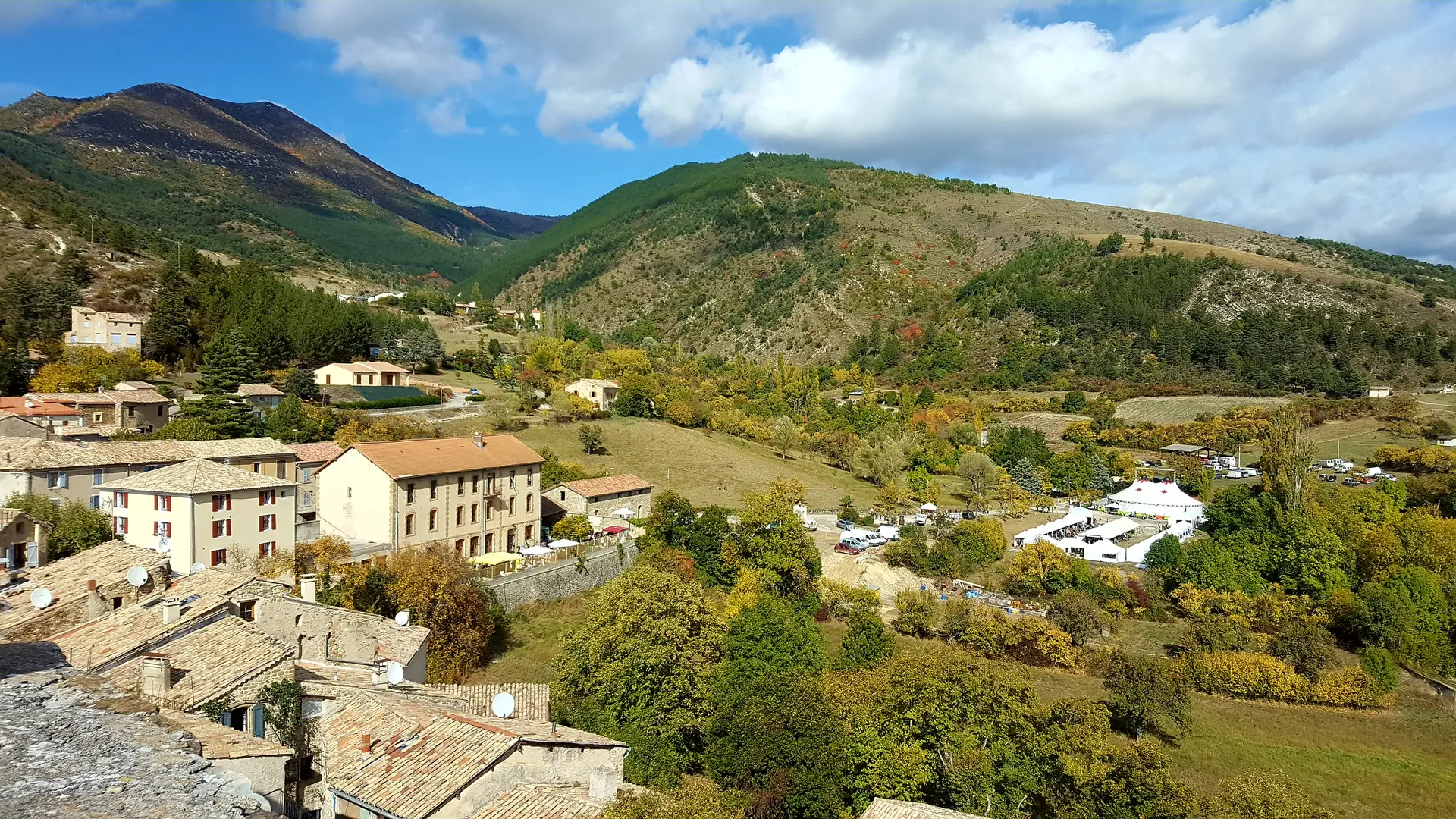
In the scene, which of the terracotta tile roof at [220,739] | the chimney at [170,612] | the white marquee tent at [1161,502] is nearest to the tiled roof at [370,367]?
the chimney at [170,612]

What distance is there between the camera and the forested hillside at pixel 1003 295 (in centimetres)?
10725

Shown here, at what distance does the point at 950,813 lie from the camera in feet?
59.2

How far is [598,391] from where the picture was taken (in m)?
83.2

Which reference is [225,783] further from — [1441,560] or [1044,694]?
[1441,560]

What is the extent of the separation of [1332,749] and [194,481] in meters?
43.8

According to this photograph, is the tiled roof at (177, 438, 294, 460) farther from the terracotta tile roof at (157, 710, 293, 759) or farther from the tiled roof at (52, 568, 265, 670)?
the terracotta tile roof at (157, 710, 293, 759)

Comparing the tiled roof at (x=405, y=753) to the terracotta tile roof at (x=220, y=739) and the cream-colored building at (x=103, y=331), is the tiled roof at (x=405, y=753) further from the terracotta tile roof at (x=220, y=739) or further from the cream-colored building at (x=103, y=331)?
the cream-colored building at (x=103, y=331)

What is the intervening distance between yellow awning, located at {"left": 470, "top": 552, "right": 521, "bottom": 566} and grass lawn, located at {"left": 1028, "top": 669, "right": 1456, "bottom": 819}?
80.4 ft

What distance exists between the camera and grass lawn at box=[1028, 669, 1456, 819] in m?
26.3

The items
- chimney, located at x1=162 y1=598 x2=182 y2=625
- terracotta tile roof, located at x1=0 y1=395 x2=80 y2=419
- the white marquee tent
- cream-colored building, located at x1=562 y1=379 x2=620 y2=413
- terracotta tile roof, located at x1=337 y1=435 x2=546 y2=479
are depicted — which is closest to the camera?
chimney, located at x1=162 y1=598 x2=182 y2=625

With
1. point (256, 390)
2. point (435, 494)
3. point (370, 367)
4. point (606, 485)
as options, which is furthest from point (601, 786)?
point (370, 367)

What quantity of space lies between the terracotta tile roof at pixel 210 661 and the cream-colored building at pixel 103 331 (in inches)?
2368

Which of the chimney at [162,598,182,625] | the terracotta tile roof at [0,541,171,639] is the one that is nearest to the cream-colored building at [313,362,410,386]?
the terracotta tile roof at [0,541,171,639]

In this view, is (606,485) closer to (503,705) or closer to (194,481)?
(194,481)
